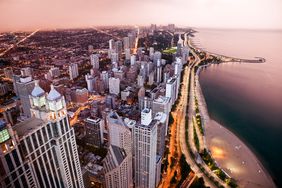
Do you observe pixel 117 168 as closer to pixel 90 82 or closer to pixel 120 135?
pixel 120 135

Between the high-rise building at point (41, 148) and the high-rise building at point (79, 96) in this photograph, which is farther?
the high-rise building at point (79, 96)

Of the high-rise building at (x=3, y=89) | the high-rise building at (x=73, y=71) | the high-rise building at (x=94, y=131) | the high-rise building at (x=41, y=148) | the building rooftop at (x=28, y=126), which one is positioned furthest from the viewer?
the high-rise building at (x=73, y=71)

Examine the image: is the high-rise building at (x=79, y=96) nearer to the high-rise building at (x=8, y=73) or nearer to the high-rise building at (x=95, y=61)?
the high-rise building at (x=8, y=73)

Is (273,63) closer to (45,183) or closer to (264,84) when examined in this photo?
(264,84)

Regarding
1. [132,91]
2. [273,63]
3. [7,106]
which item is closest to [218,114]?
[132,91]

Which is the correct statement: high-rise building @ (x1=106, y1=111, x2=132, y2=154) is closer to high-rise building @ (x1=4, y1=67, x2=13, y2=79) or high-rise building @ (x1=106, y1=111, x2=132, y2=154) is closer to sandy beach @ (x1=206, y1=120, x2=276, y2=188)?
sandy beach @ (x1=206, y1=120, x2=276, y2=188)

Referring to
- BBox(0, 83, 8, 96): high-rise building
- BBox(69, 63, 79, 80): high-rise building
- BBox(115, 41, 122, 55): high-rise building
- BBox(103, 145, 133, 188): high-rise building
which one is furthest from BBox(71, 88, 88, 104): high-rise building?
BBox(115, 41, 122, 55): high-rise building

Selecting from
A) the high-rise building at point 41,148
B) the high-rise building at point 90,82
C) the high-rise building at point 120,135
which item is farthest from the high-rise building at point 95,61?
the high-rise building at point 41,148
